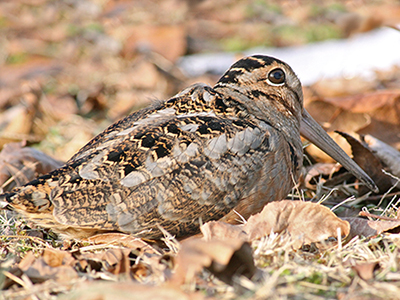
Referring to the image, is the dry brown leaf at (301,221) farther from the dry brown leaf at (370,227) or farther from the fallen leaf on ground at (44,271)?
the fallen leaf on ground at (44,271)

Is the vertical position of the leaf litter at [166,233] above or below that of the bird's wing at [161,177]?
below

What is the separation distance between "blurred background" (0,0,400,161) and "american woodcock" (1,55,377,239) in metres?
1.43

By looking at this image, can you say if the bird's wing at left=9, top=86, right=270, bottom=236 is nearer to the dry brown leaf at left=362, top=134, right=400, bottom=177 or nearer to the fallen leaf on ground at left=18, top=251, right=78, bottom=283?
the fallen leaf on ground at left=18, top=251, right=78, bottom=283

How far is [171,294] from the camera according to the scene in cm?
175

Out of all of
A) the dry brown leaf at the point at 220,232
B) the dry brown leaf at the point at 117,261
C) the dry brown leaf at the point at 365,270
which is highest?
the dry brown leaf at the point at 220,232

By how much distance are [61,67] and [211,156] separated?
19.4ft

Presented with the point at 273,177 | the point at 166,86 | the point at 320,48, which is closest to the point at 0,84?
the point at 166,86

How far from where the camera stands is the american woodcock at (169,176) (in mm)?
2521

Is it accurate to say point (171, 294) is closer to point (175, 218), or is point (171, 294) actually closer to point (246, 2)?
point (175, 218)

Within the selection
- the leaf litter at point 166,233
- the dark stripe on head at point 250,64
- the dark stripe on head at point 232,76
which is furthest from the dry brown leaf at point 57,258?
the dark stripe on head at point 250,64

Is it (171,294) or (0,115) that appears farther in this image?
(0,115)

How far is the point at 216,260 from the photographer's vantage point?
6.24 ft

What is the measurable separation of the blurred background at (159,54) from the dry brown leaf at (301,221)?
1.72 m

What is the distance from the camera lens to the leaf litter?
1.95 meters
